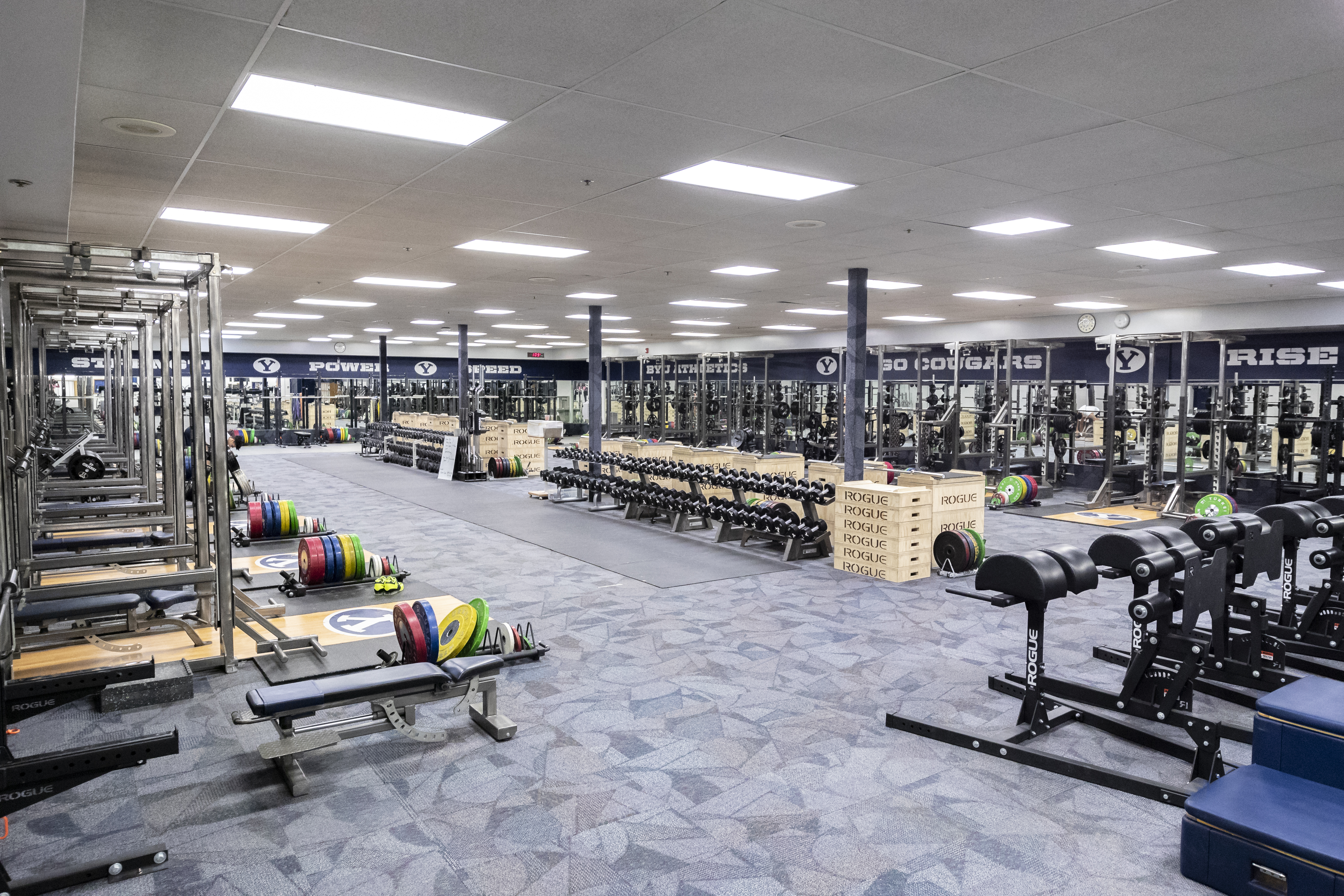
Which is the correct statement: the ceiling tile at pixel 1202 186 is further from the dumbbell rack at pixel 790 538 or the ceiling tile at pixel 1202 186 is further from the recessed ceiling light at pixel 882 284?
the recessed ceiling light at pixel 882 284

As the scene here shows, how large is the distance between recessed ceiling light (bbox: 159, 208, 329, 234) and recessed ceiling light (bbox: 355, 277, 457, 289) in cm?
252

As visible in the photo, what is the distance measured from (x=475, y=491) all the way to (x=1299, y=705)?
9502 mm

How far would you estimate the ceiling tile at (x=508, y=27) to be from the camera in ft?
7.11

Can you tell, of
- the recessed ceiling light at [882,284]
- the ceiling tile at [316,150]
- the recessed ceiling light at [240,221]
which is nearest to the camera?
the ceiling tile at [316,150]

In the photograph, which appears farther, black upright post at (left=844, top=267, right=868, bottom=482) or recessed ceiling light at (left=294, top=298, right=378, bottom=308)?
recessed ceiling light at (left=294, top=298, right=378, bottom=308)

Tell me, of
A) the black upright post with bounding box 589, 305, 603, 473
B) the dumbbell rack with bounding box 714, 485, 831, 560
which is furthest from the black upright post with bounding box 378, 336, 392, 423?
the dumbbell rack with bounding box 714, 485, 831, 560

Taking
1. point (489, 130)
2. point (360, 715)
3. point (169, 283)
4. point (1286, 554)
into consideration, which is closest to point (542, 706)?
point (360, 715)

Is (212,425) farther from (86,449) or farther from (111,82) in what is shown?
(86,449)

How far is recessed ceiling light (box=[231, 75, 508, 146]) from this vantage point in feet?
9.24

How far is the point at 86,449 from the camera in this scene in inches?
310

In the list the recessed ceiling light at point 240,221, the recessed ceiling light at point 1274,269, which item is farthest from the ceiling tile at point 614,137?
the recessed ceiling light at point 1274,269

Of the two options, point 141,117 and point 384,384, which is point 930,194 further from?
point 384,384

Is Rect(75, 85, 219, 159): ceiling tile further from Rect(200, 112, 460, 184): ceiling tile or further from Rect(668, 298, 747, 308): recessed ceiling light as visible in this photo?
Rect(668, 298, 747, 308): recessed ceiling light

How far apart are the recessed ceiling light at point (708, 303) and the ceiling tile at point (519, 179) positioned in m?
5.31
